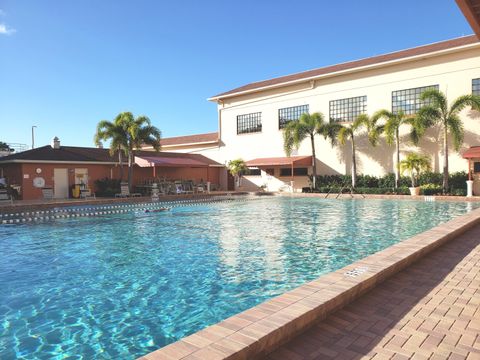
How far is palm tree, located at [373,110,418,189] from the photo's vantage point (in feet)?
74.8

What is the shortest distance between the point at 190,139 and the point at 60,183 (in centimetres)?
1731

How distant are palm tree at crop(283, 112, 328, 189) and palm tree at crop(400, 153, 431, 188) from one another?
20.4 ft

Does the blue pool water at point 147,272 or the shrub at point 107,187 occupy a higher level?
the shrub at point 107,187

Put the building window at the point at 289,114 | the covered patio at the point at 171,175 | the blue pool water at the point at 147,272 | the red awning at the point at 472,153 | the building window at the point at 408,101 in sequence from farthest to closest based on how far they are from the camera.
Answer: the building window at the point at 289,114, the covered patio at the point at 171,175, the building window at the point at 408,101, the red awning at the point at 472,153, the blue pool water at the point at 147,272

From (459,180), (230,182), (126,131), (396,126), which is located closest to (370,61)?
(396,126)

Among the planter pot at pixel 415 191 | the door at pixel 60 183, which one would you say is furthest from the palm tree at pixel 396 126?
the door at pixel 60 183

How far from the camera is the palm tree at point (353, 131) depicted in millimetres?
24125

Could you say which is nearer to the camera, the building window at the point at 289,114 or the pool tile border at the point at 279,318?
the pool tile border at the point at 279,318

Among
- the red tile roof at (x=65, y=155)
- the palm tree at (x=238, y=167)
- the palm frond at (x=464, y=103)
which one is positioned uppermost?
the palm frond at (x=464, y=103)

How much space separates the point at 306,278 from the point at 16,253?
692cm

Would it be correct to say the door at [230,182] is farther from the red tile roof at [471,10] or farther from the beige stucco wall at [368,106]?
the red tile roof at [471,10]

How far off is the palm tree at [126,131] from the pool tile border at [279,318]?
2059cm

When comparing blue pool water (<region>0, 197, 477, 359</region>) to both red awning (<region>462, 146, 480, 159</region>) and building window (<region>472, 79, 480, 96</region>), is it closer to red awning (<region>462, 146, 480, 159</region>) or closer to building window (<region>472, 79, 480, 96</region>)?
red awning (<region>462, 146, 480, 159</region>)

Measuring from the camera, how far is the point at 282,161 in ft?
93.0
